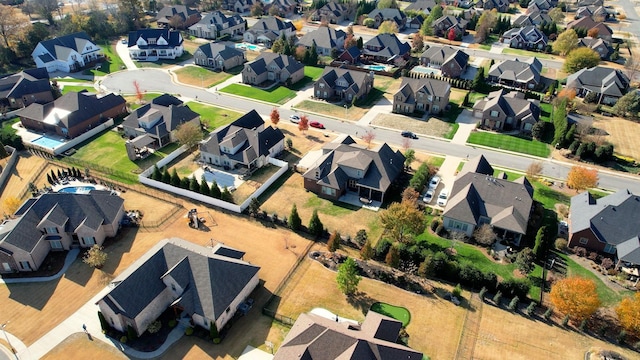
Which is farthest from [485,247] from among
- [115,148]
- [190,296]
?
[115,148]

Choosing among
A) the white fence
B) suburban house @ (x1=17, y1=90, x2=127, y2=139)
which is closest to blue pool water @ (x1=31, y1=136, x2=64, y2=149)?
suburban house @ (x1=17, y1=90, x2=127, y2=139)

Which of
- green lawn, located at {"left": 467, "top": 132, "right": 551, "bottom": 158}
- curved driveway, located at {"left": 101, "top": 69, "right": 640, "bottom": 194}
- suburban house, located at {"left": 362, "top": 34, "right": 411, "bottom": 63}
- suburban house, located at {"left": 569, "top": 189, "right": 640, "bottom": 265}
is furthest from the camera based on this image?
suburban house, located at {"left": 362, "top": 34, "right": 411, "bottom": 63}

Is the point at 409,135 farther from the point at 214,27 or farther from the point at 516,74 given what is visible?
the point at 214,27

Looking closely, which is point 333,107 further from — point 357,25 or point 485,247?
point 357,25

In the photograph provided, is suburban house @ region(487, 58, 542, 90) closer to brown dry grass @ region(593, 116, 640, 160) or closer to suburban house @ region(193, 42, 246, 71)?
Result: brown dry grass @ region(593, 116, 640, 160)

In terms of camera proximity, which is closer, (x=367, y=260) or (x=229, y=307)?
(x=229, y=307)

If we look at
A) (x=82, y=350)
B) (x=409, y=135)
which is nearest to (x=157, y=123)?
(x=82, y=350)

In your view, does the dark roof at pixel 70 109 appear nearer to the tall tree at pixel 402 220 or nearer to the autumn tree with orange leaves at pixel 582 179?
the tall tree at pixel 402 220
